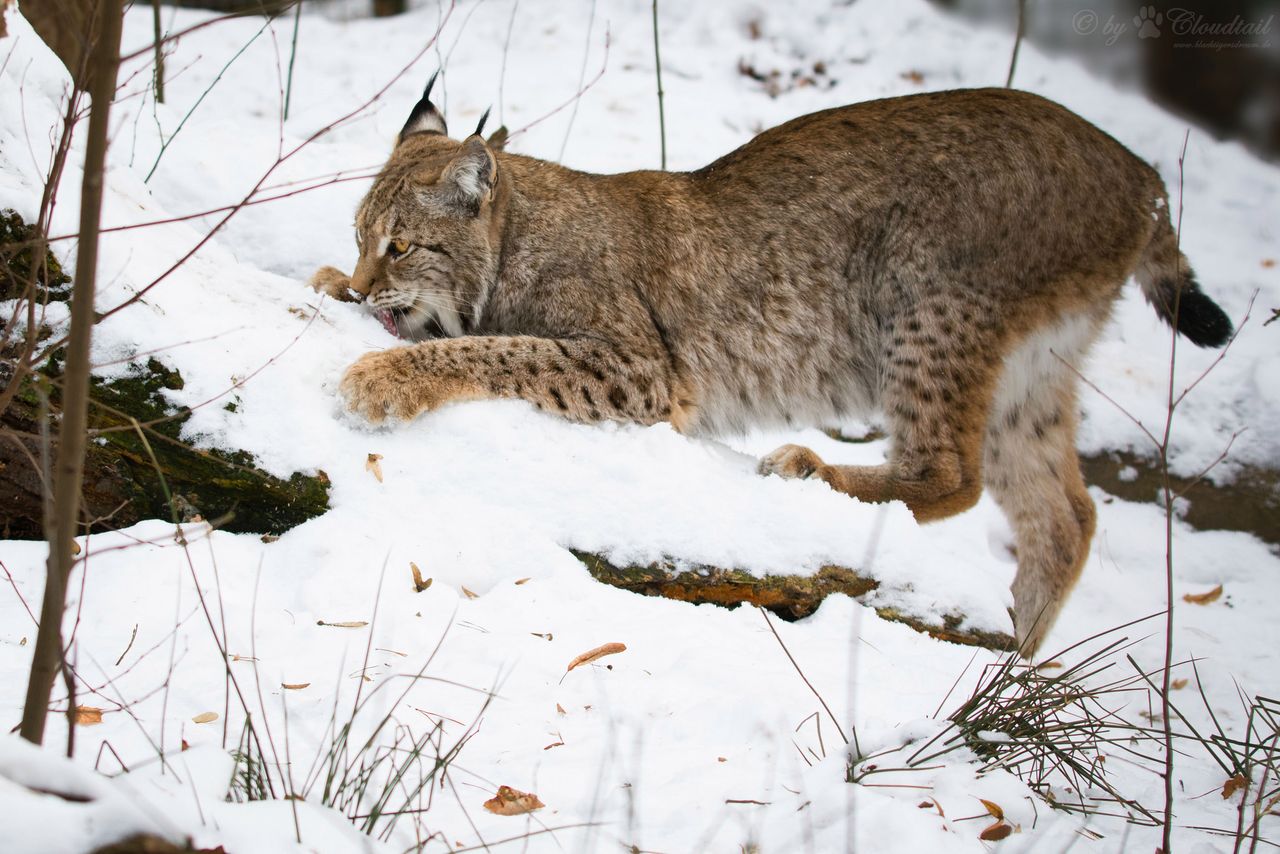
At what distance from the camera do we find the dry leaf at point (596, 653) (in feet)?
8.87

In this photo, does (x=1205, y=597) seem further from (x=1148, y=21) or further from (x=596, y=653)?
(x=1148, y=21)

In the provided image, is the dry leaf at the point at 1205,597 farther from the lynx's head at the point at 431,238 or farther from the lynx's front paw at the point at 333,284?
the lynx's front paw at the point at 333,284

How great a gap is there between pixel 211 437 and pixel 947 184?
2808 mm

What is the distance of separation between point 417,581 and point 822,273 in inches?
86.6

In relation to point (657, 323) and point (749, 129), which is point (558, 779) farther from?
point (749, 129)

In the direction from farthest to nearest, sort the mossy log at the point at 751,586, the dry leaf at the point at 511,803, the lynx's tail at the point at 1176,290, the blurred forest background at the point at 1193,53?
1. the blurred forest background at the point at 1193,53
2. the lynx's tail at the point at 1176,290
3. the mossy log at the point at 751,586
4. the dry leaf at the point at 511,803

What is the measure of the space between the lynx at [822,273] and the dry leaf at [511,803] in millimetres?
1824

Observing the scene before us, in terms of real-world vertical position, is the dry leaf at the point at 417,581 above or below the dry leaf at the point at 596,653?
above

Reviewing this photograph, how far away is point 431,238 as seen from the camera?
159 inches

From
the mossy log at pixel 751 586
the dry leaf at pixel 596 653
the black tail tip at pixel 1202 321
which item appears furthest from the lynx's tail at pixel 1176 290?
the dry leaf at pixel 596 653

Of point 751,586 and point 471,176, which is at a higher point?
point 471,176

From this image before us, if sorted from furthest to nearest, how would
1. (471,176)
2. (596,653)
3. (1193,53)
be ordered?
(1193,53) < (471,176) < (596,653)

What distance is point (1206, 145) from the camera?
25.1ft

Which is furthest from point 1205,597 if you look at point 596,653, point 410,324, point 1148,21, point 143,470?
point 1148,21
